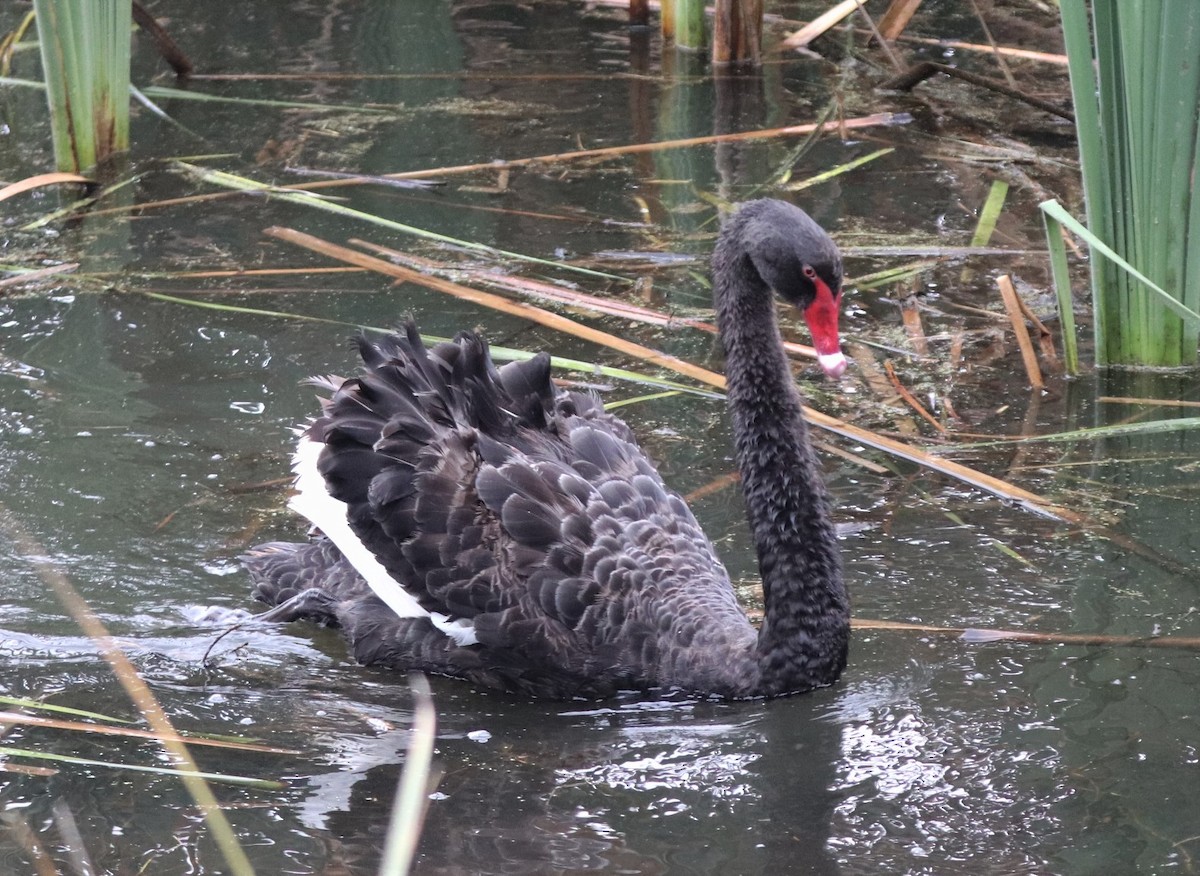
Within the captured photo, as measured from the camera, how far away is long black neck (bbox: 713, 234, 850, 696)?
3625 millimetres

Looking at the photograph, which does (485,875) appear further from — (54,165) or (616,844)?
(54,165)

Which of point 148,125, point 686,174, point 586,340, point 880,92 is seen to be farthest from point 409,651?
point 880,92

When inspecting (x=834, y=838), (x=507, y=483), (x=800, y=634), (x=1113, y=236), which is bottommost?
(x=834, y=838)

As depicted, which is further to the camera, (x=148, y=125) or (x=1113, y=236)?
(x=148, y=125)

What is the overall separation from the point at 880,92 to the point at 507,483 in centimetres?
478

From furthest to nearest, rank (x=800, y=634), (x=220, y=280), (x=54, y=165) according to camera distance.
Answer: (x=54, y=165) → (x=220, y=280) → (x=800, y=634)

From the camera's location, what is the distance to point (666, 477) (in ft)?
15.6

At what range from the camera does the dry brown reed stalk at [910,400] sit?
4934mm

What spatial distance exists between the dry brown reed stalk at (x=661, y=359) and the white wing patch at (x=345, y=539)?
1.26 metres

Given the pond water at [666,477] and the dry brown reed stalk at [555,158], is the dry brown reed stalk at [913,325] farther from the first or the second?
the dry brown reed stalk at [555,158]

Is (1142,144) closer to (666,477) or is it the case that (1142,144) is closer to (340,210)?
(666,477)

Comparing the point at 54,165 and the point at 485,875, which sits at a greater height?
the point at 54,165

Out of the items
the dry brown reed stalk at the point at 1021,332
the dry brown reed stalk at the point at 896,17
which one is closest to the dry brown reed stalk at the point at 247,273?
the dry brown reed stalk at the point at 1021,332

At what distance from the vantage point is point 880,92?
26.1 feet
